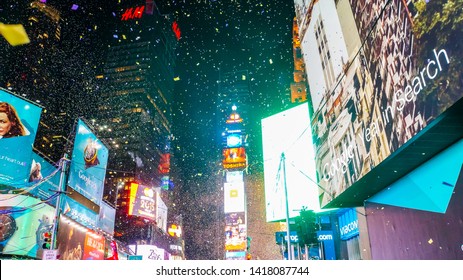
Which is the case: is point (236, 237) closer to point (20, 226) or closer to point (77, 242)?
point (77, 242)

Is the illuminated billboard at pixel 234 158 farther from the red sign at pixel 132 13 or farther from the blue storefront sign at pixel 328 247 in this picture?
the red sign at pixel 132 13

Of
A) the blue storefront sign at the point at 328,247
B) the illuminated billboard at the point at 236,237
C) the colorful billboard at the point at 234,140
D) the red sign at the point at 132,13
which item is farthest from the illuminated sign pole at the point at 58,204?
the red sign at the point at 132,13

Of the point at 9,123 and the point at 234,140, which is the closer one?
the point at 9,123

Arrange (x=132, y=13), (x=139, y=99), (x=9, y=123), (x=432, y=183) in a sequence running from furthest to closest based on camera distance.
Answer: (x=132, y=13), (x=139, y=99), (x=9, y=123), (x=432, y=183)

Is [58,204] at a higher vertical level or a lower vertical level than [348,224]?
higher

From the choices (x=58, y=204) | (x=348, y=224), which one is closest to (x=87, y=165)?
(x=58, y=204)

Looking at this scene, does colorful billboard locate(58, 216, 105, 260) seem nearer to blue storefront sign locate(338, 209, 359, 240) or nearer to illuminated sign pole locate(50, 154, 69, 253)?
illuminated sign pole locate(50, 154, 69, 253)

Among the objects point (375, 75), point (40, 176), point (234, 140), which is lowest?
point (375, 75)

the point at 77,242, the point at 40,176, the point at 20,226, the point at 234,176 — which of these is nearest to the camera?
the point at 20,226
